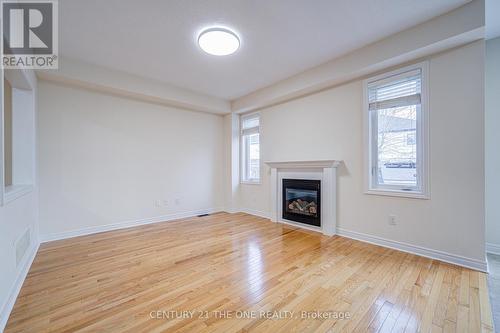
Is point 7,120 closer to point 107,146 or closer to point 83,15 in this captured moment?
point 107,146

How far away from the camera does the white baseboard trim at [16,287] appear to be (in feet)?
5.08

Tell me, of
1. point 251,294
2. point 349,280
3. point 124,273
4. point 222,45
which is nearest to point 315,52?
point 222,45

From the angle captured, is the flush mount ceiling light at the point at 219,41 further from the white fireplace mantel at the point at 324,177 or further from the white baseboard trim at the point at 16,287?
the white baseboard trim at the point at 16,287

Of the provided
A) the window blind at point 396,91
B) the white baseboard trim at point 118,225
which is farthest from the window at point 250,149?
the window blind at point 396,91

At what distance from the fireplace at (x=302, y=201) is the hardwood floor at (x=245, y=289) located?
672mm

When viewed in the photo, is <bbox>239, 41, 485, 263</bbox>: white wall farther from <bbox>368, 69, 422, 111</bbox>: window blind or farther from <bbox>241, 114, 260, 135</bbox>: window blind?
<bbox>241, 114, 260, 135</bbox>: window blind

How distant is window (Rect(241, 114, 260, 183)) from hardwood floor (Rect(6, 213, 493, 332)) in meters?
2.32

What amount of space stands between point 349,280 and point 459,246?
1426 mm

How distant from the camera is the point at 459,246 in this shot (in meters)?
2.43

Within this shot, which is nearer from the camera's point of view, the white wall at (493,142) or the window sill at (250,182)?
the white wall at (493,142)

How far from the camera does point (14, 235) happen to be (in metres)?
1.98

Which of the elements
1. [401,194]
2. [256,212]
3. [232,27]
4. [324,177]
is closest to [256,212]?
[256,212]

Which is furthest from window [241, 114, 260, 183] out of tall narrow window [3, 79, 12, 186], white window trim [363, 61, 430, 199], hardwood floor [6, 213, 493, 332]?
tall narrow window [3, 79, 12, 186]

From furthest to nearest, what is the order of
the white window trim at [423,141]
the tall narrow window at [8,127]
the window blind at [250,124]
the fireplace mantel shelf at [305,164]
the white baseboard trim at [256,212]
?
the window blind at [250,124] < the white baseboard trim at [256,212] < the fireplace mantel shelf at [305,164] < the white window trim at [423,141] < the tall narrow window at [8,127]
